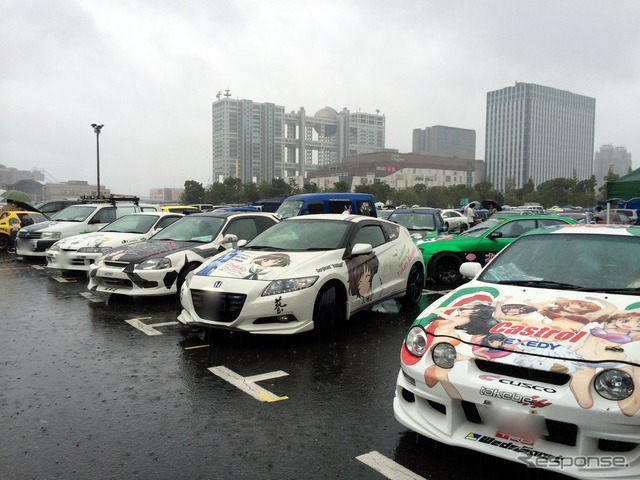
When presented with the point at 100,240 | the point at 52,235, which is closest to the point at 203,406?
the point at 100,240

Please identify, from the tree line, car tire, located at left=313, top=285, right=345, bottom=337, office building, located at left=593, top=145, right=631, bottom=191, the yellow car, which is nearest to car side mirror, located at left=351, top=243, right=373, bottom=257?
car tire, located at left=313, top=285, right=345, bottom=337

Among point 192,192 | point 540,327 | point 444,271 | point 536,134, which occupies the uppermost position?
point 536,134

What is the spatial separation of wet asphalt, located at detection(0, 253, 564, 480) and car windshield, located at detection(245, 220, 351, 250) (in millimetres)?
1198

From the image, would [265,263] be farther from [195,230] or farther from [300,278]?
[195,230]

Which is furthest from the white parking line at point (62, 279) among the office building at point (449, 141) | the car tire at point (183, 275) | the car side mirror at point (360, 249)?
the office building at point (449, 141)

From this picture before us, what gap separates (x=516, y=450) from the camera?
113 inches

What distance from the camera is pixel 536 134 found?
498 feet

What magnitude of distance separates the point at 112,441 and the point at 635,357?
337 cm

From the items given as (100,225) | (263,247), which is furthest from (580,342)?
(100,225)

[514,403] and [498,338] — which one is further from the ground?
[498,338]

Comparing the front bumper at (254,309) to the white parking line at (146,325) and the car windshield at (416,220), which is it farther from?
the car windshield at (416,220)

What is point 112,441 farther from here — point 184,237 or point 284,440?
point 184,237

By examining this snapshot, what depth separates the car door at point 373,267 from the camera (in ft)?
21.8

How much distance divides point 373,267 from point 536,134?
161148mm
